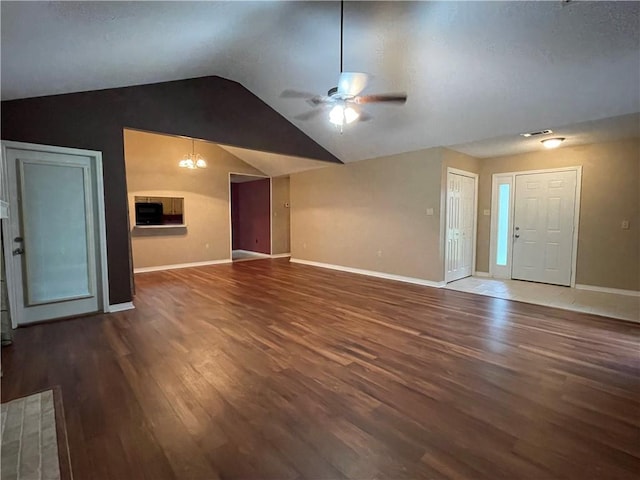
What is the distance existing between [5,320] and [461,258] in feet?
21.8

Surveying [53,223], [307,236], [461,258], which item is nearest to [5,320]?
[53,223]

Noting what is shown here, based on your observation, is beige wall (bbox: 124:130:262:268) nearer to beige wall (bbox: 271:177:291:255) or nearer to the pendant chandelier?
the pendant chandelier

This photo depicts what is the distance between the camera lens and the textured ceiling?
8.67 feet

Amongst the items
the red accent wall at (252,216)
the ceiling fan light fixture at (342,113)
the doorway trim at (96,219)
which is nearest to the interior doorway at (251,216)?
the red accent wall at (252,216)

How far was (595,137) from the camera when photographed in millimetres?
4777

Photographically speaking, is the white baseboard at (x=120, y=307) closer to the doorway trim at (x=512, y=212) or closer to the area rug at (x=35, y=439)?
the area rug at (x=35, y=439)

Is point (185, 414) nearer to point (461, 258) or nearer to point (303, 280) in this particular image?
point (303, 280)

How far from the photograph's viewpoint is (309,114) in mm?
5402

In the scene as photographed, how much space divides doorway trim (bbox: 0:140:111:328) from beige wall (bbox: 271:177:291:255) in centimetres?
566

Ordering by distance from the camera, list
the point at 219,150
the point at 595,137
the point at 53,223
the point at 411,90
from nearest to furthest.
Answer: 1. the point at 53,223
2. the point at 411,90
3. the point at 595,137
4. the point at 219,150

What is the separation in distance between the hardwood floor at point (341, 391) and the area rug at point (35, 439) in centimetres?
6

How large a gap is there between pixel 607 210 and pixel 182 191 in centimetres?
843

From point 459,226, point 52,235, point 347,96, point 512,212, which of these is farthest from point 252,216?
point 347,96

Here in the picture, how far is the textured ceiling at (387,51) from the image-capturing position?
264cm
